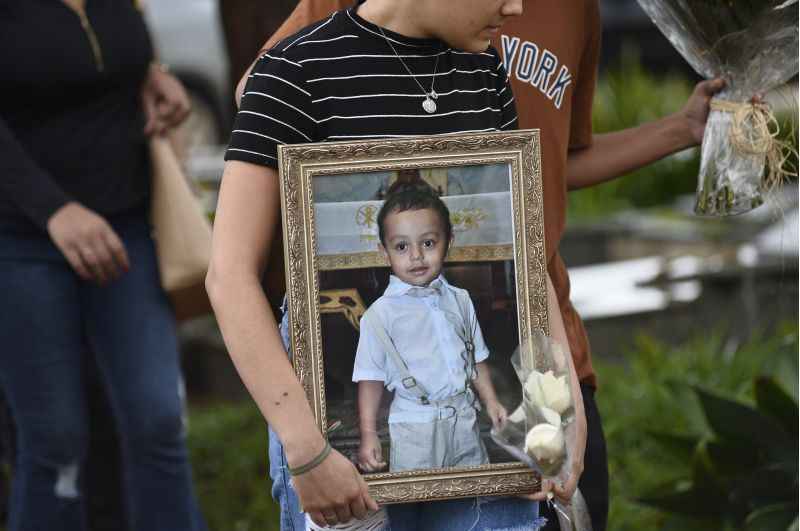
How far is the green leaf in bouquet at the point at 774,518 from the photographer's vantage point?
355 centimetres

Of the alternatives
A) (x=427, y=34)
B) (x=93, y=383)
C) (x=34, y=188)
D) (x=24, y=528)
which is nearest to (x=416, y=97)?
(x=427, y=34)

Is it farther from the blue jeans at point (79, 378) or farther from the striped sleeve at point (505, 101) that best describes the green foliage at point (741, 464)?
the striped sleeve at point (505, 101)

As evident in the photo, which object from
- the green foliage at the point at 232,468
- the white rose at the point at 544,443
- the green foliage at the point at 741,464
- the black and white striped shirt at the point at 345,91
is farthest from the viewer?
the green foliage at the point at 232,468

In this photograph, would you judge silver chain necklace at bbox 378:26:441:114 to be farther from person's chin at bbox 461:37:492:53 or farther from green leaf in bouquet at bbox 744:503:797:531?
green leaf in bouquet at bbox 744:503:797:531

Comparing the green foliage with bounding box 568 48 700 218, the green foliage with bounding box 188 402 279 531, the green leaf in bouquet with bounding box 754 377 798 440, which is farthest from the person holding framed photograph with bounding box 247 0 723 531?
the green foliage with bounding box 568 48 700 218

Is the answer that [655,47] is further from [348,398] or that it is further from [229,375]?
[348,398]

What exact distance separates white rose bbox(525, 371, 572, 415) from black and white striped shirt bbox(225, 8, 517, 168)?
43cm

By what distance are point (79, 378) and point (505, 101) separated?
1629mm

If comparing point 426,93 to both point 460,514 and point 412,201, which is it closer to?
point 412,201

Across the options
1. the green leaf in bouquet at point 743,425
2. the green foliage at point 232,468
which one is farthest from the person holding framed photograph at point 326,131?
the green foliage at point 232,468

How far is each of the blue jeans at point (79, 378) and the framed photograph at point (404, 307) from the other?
1.51 m

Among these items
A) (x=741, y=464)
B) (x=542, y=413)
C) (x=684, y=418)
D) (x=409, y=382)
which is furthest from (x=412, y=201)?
(x=684, y=418)

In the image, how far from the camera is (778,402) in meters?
3.76

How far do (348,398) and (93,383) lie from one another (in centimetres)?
247
